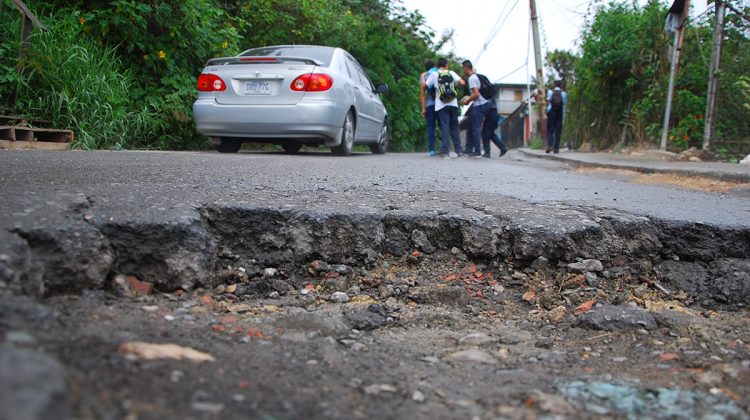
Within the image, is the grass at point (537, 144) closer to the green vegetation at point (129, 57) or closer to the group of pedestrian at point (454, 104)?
the group of pedestrian at point (454, 104)

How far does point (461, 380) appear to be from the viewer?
153 cm

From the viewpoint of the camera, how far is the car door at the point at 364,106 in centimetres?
812

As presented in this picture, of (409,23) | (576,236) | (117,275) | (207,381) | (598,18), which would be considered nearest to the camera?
(207,381)

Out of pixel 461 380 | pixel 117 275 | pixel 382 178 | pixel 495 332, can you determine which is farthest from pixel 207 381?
pixel 382 178

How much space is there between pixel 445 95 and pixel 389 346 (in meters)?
7.68

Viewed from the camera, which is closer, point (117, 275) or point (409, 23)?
point (117, 275)

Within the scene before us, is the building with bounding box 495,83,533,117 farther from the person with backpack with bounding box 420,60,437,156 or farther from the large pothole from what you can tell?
the large pothole

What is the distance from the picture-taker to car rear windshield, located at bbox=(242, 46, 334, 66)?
751cm

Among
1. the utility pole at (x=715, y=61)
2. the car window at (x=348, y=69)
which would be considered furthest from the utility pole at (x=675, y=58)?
the car window at (x=348, y=69)

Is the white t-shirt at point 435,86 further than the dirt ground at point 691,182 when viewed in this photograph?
Yes

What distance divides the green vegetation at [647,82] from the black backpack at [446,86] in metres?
4.09

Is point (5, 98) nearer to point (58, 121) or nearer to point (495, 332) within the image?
point (58, 121)

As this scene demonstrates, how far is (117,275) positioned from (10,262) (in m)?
0.43

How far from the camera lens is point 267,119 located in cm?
684
